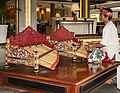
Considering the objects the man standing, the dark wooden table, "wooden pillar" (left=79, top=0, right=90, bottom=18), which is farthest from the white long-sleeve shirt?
"wooden pillar" (left=79, top=0, right=90, bottom=18)

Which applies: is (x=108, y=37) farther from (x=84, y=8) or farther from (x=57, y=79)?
(x=84, y=8)

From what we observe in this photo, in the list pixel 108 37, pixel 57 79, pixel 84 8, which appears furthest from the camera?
pixel 84 8

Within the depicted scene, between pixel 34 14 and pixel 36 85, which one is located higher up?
pixel 34 14

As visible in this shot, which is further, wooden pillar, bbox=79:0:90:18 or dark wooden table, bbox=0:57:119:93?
wooden pillar, bbox=79:0:90:18

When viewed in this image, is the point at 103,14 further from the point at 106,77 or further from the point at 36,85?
the point at 36,85

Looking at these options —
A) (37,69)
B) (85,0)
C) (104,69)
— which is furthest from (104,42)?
(85,0)

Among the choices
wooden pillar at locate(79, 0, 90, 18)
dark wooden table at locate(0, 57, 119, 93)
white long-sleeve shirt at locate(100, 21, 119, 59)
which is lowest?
dark wooden table at locate(0, 57, 119, 93)

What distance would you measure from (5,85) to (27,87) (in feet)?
0.77

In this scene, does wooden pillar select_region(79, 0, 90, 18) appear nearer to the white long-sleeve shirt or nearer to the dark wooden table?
the white long-sleeve shirt

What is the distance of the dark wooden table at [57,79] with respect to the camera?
1671 millimetres

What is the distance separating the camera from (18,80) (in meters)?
1.91

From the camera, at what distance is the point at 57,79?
1741mm

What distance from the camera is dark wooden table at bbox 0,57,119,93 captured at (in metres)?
1.67

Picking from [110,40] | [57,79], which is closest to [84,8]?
[110,40]
